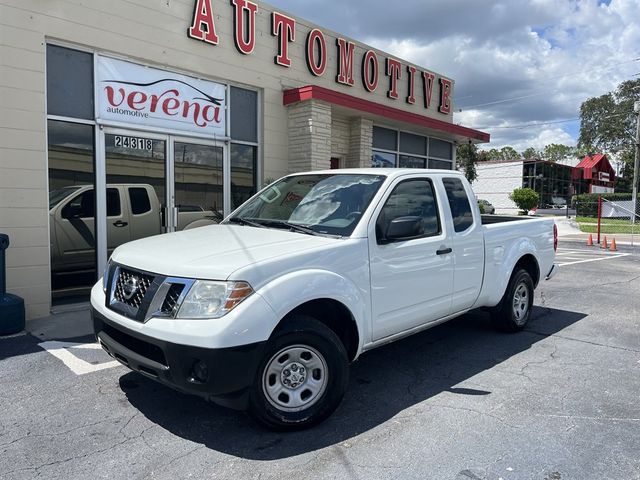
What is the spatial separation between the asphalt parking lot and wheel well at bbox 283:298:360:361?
0.50 meters

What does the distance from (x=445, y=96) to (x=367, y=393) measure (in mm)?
11942

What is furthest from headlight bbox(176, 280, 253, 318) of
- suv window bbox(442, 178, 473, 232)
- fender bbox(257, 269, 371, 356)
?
suv window bbox(442, 178, 473, 232)

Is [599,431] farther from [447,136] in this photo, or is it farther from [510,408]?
[447,136]

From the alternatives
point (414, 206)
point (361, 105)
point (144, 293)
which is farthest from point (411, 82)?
point (144, 293)

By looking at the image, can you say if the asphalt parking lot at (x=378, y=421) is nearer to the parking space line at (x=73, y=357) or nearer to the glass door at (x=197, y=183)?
A: the parking space line at (x=73, y=357)

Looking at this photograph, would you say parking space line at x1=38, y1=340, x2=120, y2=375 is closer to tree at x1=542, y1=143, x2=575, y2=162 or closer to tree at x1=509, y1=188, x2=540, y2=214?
tree at x1=509, y1=188, x2=540, y2=214

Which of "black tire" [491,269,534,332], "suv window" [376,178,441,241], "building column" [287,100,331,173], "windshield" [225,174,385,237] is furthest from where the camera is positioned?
"building column" [287,100,331,173]

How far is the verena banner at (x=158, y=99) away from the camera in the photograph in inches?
293

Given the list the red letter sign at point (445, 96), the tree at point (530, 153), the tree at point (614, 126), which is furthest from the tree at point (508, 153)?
the red letter sign at point (445, 96)

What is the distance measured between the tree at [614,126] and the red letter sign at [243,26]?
205 ft

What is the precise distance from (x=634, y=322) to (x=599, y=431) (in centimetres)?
384

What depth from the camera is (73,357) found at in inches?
199

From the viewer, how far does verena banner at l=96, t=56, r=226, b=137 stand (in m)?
7.45

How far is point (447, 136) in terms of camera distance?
13906 millimetres
